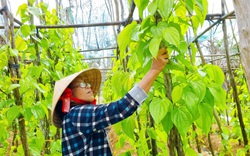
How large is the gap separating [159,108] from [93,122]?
31cm

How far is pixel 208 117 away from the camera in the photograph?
1070 mm

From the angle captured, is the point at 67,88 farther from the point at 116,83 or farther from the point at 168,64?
the point at 168,64

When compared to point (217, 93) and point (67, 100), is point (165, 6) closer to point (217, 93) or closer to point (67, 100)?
point (217, 93)

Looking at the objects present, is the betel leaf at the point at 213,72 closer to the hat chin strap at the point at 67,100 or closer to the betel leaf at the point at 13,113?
the hat chin strap at the point at 67,100

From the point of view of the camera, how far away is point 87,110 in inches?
47.9

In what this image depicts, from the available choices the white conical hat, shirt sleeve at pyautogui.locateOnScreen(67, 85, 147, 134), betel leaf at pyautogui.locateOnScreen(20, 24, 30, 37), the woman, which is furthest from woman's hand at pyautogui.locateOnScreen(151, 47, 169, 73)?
betel leaf at pyautogui.locateOnScreen(20, 24, 30, 37)

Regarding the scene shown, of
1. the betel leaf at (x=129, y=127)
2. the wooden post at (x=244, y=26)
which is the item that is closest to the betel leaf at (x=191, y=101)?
the wooden post at (x=244, y=26)

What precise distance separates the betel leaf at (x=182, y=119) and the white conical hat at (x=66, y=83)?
55cm

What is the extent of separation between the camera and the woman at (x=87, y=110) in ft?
3.61

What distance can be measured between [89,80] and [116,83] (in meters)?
0.33

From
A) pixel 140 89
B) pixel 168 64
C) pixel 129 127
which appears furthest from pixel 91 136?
pixel 168 64

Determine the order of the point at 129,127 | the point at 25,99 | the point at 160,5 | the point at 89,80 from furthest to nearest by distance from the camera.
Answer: the point at 25,99 → the point at 89,80 → the point at 129,127 → the point at 160,5

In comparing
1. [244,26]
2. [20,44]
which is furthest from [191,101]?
[20,44]

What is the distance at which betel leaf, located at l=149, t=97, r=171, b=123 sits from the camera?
98 centimetres
